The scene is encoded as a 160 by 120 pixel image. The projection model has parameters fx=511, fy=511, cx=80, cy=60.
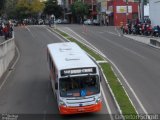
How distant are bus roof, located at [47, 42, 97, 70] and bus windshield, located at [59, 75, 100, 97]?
550mm

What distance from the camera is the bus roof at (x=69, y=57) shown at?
72.7 feet

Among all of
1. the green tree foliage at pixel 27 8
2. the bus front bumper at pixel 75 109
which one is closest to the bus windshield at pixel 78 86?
the bus front bumper at pixel 75 109

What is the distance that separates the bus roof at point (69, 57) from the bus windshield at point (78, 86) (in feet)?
1.80

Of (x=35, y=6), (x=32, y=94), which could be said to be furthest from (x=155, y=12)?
(x=35, y=6)

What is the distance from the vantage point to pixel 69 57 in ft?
78.4

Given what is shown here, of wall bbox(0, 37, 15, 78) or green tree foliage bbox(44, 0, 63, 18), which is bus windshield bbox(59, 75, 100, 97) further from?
green tree foliage bbox(44, 0, 63, 18)

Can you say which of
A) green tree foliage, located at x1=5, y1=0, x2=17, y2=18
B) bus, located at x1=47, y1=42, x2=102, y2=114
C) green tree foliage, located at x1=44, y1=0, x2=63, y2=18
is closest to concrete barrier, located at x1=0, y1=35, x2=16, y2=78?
bus, located at x1=47, y1=42, x2=102, y2=114

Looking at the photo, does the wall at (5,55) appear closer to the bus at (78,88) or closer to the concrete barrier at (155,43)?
the concrete barrier at (155,43)

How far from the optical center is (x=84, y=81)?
21.9 metres

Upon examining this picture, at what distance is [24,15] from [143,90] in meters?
95.1

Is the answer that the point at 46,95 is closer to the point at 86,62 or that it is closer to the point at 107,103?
the point at 107,103

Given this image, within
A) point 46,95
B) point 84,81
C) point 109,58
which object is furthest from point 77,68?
point 109,58

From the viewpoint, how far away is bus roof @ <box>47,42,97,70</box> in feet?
72.7

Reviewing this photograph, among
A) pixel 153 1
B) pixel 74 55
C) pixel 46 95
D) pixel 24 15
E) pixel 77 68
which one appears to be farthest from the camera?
pixel 24 15
